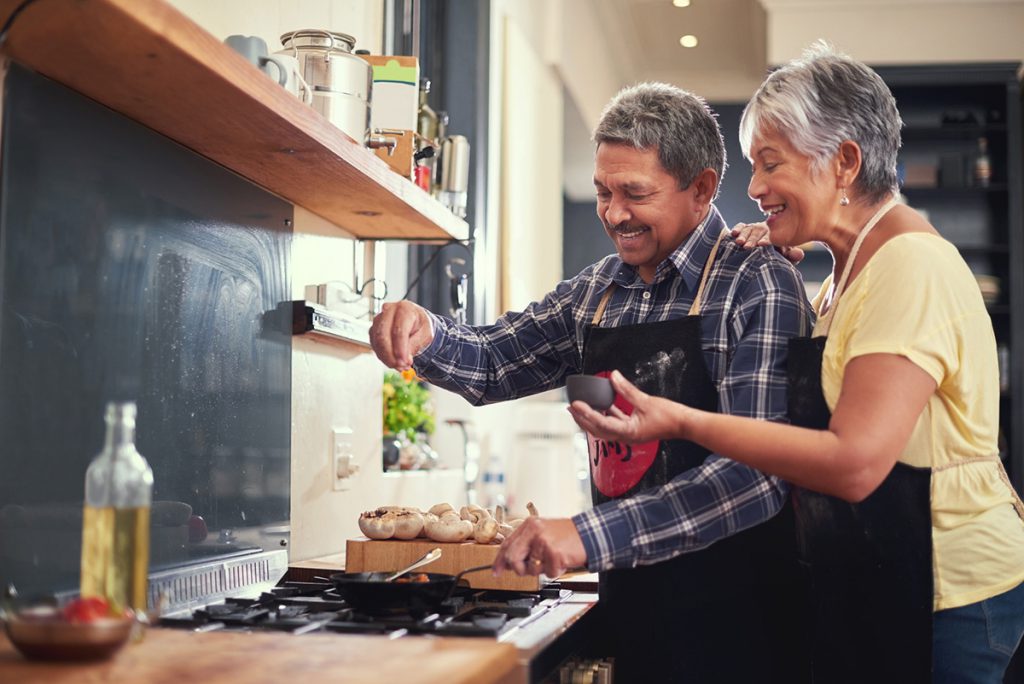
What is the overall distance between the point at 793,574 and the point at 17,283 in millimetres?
1180

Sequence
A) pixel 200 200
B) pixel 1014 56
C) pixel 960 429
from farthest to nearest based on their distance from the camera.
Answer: pixel 1014 56
pixel 200 200
pixel 960 429

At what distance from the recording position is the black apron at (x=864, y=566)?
5.05 feet

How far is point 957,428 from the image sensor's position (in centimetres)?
153

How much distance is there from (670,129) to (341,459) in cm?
104

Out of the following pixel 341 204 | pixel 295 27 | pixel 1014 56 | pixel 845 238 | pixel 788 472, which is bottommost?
pixel 788 472

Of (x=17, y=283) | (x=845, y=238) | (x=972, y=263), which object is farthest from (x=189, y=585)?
(x=972, y=263)

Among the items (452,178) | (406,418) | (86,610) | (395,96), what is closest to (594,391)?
(86,610)

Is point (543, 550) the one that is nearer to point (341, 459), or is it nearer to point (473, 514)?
point (473, 514)

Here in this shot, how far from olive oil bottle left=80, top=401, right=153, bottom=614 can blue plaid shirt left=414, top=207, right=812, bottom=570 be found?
1.90ft

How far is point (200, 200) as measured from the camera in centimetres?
180

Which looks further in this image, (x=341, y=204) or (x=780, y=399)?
(x=341, y=204)

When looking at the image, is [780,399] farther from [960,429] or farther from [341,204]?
[341,204]

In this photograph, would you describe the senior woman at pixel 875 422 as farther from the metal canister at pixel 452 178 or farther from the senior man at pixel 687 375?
the metal canister at pixel 452 178

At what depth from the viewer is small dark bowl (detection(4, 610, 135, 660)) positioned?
43.3 inches
